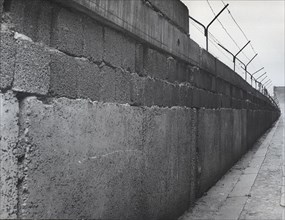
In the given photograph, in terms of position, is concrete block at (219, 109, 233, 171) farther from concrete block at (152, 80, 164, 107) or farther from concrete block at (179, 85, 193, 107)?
concrete block at (152, 80, 164, 107)

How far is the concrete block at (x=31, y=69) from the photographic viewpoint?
6.31 feet

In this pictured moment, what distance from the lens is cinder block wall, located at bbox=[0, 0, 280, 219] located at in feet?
6.29

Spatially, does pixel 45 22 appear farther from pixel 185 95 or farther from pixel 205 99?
pixel 205 99

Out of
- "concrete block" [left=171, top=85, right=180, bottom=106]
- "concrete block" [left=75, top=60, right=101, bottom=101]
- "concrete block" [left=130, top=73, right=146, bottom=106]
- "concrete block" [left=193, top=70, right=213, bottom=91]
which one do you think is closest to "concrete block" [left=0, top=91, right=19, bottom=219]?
"concrete block" [left=75, top=60, right=101, bottom=101]

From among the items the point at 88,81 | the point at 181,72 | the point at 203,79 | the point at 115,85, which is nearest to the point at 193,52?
the point at 181,72

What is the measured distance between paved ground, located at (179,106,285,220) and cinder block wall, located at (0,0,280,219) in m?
0.52

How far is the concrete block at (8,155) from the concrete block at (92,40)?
0.76 meters

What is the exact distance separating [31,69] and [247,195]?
4.67 metres

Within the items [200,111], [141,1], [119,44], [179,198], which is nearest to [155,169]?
[179,198]

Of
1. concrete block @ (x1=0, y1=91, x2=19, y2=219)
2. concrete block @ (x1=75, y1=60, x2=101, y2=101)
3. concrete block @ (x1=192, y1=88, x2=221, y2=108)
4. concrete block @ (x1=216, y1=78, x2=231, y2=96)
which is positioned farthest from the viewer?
concrete block @ (x1=216, y1=78, x2=231, y2=96)

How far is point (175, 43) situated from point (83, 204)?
2386mm

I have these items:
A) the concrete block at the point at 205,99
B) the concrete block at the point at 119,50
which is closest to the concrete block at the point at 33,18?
the concrete block at the point at 119,50

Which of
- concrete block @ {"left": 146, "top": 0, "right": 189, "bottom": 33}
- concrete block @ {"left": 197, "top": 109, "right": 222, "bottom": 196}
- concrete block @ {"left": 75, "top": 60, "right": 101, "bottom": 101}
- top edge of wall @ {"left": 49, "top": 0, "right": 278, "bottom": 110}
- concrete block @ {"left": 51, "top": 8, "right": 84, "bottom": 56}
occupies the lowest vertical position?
concrete block @ {"left": 197, "top": 109, "right": 222, "bottom": 196}

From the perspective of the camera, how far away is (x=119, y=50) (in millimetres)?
2980
